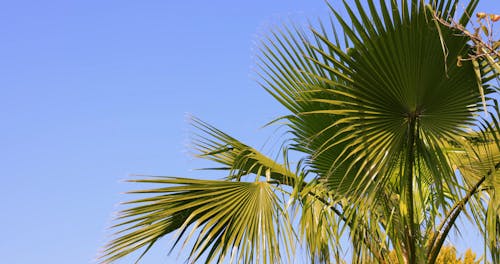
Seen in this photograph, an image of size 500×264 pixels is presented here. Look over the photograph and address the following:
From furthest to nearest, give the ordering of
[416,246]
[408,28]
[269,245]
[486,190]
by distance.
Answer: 1. [486,190]
2. [416,246]
3. [269,245]
4. [408,28]

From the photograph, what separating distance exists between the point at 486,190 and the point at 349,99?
1576mm

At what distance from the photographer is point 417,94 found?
3.68 meters

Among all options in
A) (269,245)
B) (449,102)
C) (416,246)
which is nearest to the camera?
(449,102)

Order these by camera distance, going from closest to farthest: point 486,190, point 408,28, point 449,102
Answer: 1. point 408,28
2. point 449,102
3. point 486,190

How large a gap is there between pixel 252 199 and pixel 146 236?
0.76 m

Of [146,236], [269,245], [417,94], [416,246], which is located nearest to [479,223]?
[416,246]

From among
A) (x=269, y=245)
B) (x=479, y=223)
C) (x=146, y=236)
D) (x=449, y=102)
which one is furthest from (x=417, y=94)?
(x=146, y=236)

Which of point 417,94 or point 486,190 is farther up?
point 417,94

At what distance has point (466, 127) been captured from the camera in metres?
3.89

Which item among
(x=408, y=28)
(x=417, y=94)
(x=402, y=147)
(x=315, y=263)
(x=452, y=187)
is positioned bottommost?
(x=315, y=263)

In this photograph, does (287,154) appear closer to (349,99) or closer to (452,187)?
(349,99)

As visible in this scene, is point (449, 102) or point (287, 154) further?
point (287, 154)

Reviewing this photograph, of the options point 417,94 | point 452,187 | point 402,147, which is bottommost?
point 452,187

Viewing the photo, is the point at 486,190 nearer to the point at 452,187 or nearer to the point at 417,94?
the point at 452,187
